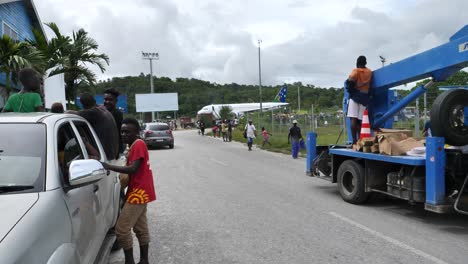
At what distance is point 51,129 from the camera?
329 cm

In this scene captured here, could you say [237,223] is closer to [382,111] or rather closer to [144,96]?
[382,111]

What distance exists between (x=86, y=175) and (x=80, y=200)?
323mm

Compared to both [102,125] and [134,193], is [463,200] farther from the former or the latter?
[102,125]

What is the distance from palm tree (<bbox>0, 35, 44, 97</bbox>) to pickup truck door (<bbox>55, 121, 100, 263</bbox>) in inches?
298

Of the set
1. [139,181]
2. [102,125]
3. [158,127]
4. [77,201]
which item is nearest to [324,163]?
[102,125]

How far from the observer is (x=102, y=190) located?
13.5ft

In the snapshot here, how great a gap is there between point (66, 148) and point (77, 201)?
68 centimetres

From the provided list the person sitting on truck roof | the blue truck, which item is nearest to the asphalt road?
the blue truck

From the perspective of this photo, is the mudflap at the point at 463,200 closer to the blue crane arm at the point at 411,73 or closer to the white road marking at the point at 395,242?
the white road marking at the point at 395,242

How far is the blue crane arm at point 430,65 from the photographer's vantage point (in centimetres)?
659

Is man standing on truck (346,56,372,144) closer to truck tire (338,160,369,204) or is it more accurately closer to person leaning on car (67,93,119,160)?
truck tire (338,160,369,204)

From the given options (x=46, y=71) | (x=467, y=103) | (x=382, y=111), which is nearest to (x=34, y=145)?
(x=467, y=103)

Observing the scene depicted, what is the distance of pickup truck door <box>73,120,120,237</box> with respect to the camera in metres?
3.94

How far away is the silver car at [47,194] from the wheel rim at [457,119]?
17.0 ft
